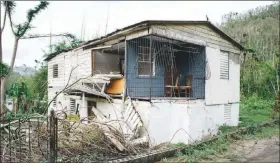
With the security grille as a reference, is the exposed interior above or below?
Result: above

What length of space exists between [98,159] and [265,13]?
1084 cm

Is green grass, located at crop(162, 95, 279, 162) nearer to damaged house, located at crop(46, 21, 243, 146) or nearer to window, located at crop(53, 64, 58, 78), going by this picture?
damaged house, located at crop(46, 21, 243, 146)

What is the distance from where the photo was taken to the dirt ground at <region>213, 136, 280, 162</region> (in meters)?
6.33

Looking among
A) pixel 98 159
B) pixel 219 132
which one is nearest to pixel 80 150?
pixel 98 159

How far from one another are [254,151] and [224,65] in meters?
5.38

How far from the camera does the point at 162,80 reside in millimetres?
12422

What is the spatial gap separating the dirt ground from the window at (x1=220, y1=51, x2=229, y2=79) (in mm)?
3768

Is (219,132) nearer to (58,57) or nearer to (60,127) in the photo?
(60,127)

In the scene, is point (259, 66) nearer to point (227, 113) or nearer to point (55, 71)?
point (227, 113)

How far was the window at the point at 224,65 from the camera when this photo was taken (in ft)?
38.6

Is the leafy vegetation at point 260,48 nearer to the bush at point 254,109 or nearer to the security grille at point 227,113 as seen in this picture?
the bush at point 254,109

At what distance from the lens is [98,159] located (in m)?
7.11

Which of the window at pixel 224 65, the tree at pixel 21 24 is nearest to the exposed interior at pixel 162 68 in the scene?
the window at pixel 224 65

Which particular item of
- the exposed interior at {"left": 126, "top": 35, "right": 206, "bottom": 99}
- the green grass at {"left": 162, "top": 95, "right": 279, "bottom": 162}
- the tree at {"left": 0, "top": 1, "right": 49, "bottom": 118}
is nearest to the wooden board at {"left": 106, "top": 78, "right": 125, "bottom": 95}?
the exposed interior at {"left": 126, "top": 35, "right": 206, "bottom": 99}
